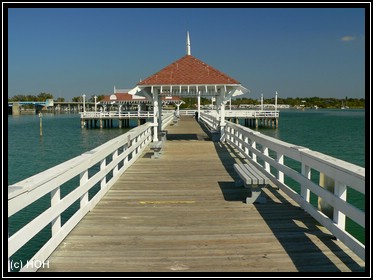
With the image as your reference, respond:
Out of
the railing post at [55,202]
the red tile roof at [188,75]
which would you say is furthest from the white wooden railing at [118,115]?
the railing post at [55,202]

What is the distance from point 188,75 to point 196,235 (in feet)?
40.6

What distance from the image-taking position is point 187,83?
16062 mm

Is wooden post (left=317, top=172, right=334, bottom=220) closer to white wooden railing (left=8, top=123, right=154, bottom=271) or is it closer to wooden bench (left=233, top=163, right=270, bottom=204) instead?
wooden bench (left=233, top=163, right=270, bottom=204)

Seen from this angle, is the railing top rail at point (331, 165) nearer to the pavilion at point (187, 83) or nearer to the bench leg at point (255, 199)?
the bench leg at point (255, 199)

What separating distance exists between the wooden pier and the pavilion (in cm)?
840

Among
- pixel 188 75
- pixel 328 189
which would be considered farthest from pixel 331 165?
pixel 188 75

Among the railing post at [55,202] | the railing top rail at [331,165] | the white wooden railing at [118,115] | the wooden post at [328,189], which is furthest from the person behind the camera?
the white wooden railing at [118,115]

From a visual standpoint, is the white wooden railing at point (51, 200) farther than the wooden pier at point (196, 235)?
No

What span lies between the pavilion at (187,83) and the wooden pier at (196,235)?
8400 mm

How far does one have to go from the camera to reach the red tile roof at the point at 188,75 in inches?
632

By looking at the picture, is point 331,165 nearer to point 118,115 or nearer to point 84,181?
point 84,181
